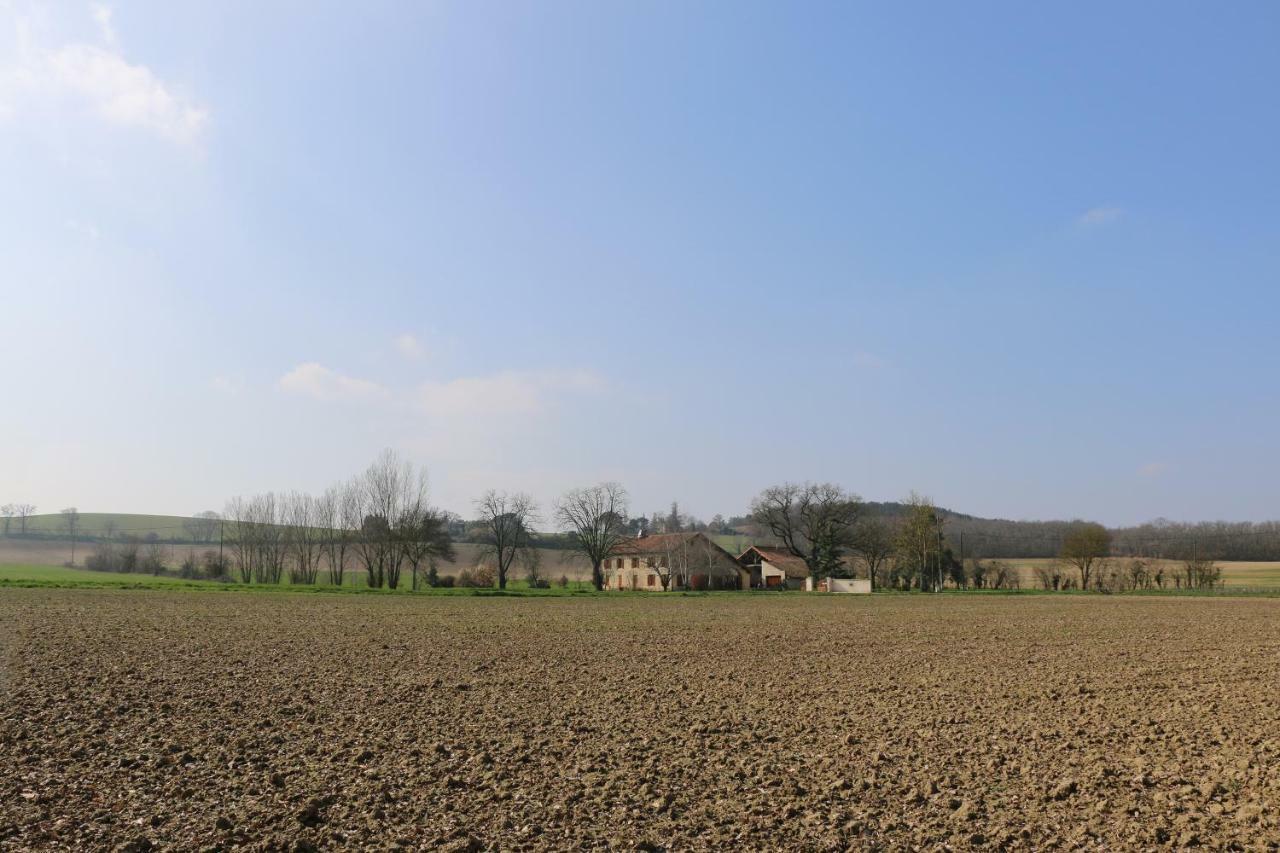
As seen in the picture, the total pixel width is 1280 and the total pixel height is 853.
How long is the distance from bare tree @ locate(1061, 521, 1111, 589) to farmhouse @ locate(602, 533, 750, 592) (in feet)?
110

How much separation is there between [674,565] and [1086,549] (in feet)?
137

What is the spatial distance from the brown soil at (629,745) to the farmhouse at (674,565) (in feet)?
225

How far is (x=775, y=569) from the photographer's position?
10412cm

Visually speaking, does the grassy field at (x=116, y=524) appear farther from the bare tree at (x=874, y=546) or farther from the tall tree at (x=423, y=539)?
the bare tree at (x=874, y=546)

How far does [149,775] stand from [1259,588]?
3284 inches

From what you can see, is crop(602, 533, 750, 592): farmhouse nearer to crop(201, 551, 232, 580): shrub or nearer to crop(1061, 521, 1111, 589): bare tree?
crop(1061, 521, 1111, 589): bare tree

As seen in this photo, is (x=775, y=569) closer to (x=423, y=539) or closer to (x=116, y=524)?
(x=423, y=539)

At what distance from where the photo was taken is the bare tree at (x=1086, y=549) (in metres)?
90.4

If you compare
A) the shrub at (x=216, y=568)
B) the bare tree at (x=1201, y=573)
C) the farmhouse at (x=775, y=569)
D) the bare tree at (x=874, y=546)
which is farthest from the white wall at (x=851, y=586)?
the shrub at (x=216, y=568)

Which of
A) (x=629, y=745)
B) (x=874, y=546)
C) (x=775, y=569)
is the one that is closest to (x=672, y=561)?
(x=775, y=569)

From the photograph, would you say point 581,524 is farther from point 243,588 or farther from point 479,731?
point 479,731

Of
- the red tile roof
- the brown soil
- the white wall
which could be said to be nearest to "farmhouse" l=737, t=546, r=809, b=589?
the red tile roof

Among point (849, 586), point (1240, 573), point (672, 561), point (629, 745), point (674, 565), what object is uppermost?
point (629, 745)

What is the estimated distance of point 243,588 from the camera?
66.4 meters
